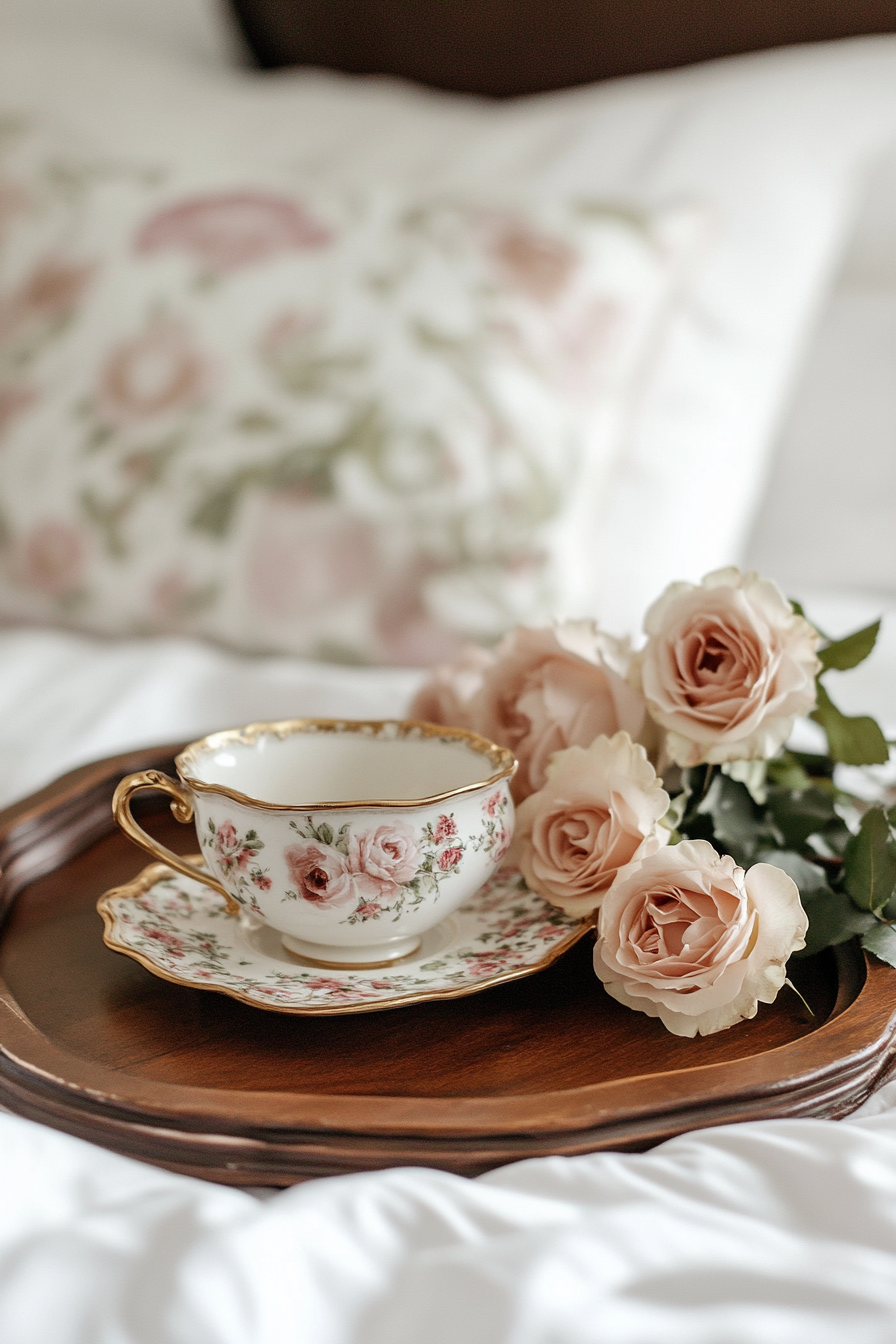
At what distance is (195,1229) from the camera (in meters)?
0.29

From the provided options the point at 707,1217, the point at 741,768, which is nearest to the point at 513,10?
the point at 741,768

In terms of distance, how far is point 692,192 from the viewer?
3.34 feet

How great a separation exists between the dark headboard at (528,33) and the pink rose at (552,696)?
0.90 metres

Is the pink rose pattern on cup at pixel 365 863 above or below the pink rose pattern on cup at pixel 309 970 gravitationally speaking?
above

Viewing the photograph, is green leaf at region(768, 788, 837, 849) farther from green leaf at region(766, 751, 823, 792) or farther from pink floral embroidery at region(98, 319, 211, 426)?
pink floral embroidery at region(98, 319, 211, 426)

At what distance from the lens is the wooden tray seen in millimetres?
341

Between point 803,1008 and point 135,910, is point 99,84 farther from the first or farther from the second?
point 803,1008

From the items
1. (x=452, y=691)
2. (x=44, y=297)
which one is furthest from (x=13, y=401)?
(x=452, y=691)

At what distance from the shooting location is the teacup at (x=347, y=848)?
0.42 metres

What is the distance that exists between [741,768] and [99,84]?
1.04 metres

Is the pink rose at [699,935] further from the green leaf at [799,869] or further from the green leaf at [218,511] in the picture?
the green leaf at [218,511]

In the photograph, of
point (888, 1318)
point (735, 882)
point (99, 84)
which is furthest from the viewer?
point (99, 84)

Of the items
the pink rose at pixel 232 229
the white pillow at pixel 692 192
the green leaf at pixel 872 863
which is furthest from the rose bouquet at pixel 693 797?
the pink rose at pixel 232 229

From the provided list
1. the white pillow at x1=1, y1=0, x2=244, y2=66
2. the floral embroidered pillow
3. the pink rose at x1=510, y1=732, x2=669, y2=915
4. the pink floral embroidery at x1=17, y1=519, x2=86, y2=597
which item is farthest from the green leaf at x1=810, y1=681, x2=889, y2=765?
the white pillow at x1=1, y1=0, x2=244, y2=66
